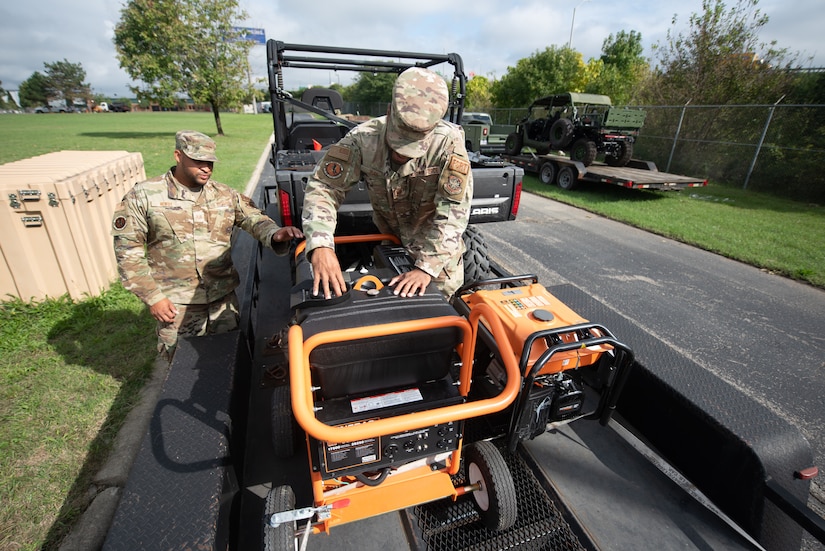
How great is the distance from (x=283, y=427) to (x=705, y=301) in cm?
489

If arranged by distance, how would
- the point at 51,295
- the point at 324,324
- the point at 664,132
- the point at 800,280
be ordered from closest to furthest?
1. the point at 324,324
2. the point at 51,295
3. the point at 800,280
4. the point at 664,132

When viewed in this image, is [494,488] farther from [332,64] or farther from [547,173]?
[547,173]

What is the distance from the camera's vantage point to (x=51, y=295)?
3.74 metres

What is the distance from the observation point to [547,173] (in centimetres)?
1198

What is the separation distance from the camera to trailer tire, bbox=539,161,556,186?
11.7m

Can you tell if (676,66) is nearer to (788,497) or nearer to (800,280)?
(800,280)

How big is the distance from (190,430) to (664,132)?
16144mm

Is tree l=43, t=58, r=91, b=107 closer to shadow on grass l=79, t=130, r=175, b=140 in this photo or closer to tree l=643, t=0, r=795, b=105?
shadow on grass l=79, t=130, r=175, b=140

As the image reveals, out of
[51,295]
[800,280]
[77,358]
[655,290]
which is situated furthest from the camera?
[800,280]

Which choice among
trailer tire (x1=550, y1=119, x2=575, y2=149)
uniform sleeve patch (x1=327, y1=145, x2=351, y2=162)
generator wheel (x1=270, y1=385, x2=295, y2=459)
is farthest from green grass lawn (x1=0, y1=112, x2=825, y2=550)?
trailer tire (x1=550, y1=119, x2=575, y2=149)

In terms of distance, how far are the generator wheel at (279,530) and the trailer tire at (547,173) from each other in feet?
38.1

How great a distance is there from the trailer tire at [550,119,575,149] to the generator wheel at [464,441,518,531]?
482 inches

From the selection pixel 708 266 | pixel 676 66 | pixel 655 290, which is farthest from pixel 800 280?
pixel 676 66

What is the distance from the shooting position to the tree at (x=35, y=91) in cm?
8431
